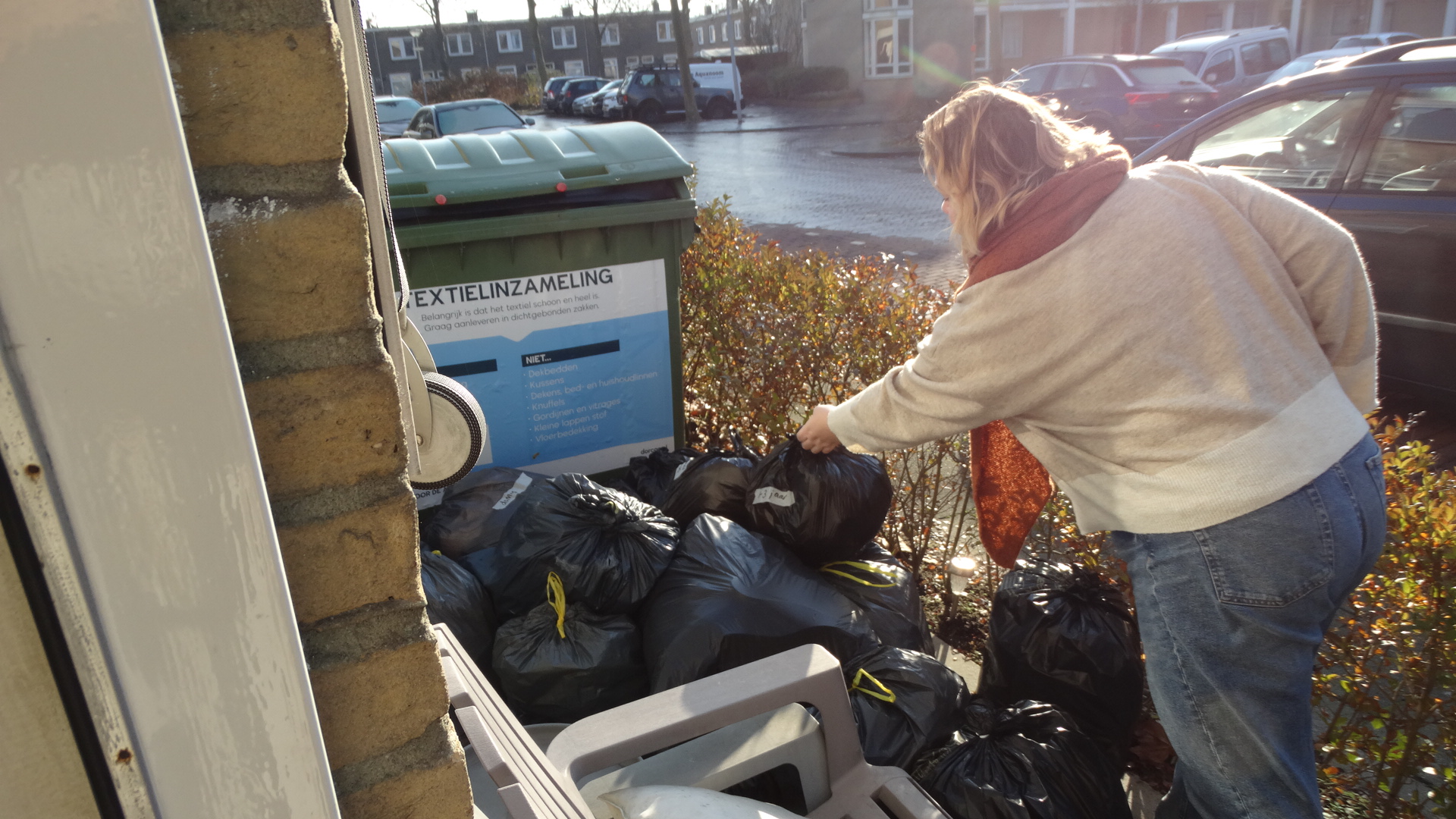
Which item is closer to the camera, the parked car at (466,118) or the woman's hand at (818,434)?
the woman's hand at (818,434)

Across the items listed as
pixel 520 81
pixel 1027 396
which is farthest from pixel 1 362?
pixel 520 81

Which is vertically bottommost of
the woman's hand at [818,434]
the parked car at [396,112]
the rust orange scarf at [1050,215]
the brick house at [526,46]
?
the woman's hand at [818,434]

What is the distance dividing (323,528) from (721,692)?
0.92 meters

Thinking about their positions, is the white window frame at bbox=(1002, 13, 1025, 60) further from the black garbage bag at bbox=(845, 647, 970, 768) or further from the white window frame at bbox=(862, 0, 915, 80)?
the black garbage bag at bbox=(845, 647, 970, 768)

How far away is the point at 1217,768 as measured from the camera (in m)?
1.77

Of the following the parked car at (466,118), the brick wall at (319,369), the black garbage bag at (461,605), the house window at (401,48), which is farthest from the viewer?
the house window at (401,48)

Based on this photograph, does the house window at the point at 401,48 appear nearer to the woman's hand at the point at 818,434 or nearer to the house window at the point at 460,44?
the house window at the point at 460,44

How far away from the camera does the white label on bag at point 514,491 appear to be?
10.2 ft

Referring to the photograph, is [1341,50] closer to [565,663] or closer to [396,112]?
[396,112]

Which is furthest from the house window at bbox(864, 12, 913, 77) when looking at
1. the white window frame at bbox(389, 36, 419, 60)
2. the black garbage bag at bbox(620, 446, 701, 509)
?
the white window frame at bbox(389, 36, 419, 60)

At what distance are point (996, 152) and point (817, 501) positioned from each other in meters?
1.14

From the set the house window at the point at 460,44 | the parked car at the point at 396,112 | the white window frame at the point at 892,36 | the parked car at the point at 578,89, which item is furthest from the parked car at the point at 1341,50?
the house window at the point at 460,44

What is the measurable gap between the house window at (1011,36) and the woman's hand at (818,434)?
36.1 metres

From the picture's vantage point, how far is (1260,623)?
5.54 ft
